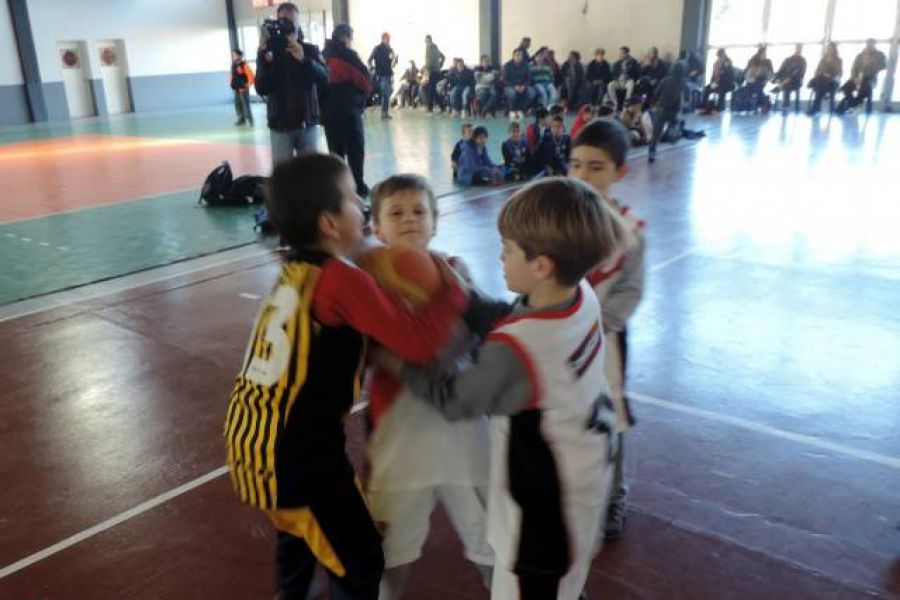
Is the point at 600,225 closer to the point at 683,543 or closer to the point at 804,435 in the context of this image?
the point at 683,543

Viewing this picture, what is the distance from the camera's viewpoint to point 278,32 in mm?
7770

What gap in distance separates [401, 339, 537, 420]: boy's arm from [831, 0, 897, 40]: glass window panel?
19600 millimetres

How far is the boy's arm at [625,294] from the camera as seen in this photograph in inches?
89.0

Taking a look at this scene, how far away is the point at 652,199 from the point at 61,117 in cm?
2119

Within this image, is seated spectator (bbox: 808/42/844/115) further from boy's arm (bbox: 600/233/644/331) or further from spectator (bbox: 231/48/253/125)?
boy's arm (bbox: 600/233/644/331)

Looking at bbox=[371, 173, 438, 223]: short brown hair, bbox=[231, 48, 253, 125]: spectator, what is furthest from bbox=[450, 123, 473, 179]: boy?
bbox=[231, 48, 253, 125]: spectator

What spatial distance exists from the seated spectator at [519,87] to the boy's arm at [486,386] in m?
17.8

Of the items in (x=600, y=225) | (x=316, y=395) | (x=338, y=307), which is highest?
(x=600, y=225)

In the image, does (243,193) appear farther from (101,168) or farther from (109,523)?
(109,523)

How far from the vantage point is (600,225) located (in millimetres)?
1632

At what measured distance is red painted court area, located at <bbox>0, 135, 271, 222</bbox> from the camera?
9898mm

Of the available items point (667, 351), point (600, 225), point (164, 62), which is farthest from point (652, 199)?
point (164, 62)

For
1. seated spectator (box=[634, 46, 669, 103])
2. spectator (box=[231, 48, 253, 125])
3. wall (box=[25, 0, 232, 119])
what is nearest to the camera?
seated spectator (box=[634, 46, 669, 103])

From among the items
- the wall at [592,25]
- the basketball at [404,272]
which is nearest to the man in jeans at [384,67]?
A: the wall at [592,25]
